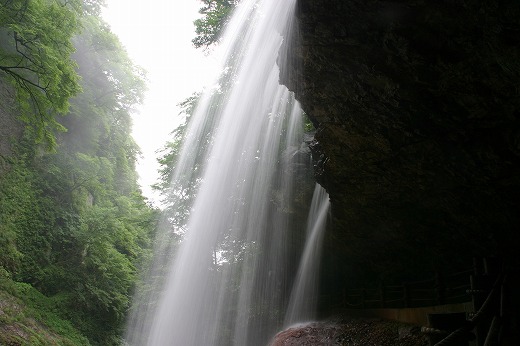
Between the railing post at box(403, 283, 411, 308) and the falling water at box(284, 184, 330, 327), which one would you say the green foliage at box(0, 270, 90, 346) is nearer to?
the falling water at box(284, 184, 330, 327)

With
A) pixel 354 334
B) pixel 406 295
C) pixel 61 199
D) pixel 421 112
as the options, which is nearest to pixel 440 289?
pixel 406 295

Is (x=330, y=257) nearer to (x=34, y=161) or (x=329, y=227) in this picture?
(x=329, y=227)

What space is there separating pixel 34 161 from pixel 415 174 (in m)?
16.3

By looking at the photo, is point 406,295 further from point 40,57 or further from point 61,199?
point 61,199

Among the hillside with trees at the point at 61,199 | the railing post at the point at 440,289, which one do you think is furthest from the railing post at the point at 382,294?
the hillside with trees at the point at 61,199

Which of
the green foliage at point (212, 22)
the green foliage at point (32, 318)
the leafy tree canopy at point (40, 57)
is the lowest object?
the green foliage at point (32, 318)

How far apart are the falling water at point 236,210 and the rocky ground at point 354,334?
3411 mm

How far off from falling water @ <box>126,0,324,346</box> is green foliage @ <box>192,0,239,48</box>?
374 mm

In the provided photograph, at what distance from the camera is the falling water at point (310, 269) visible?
484 inches

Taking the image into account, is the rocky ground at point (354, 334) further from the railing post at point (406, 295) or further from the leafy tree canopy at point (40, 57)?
the leafy tree canopy at point (40, 57)

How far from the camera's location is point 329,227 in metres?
11.2

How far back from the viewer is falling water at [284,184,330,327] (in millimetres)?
12281

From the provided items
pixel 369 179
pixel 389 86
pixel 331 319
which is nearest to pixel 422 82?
pixel 389 86

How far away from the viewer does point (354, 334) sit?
32.5 ft
